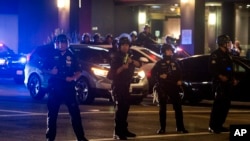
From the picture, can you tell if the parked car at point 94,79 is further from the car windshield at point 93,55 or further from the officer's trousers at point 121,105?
the officer's trousers at point 121,105

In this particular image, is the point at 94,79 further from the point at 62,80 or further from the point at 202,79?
the point at 62,80

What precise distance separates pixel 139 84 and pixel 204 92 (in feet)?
6.14

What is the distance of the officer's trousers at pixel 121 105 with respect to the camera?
42.3 ft

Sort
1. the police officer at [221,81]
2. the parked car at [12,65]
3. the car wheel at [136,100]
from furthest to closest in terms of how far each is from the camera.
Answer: the parked car at [12,65] → the car wheel at [136,100] → the police officer at [221,81]

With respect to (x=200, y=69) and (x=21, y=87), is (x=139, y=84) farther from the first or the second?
(x=21, y=87)

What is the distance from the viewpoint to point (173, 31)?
32.7m

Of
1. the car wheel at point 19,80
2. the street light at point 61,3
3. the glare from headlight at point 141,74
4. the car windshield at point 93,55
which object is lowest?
the car wheel at point 19,80

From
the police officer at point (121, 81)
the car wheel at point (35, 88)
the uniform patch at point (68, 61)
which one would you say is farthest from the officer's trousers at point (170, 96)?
the car wheel at point (35, 88)

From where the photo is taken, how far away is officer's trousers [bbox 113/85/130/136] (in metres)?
12.9

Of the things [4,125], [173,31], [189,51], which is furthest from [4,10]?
[4,125]

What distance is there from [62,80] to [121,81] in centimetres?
155

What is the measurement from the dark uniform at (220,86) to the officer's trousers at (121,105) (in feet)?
6.08

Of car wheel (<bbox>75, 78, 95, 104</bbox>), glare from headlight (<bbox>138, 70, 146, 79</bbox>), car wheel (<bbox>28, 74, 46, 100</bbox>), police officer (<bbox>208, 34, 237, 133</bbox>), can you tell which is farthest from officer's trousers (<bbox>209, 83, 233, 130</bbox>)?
car wheel (<bbox>28, 74, 46, 100</bbox>)

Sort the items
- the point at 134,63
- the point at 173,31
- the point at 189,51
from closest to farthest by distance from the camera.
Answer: the point at 134,63 < the point at 189,51 < the point at 173,31
